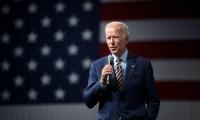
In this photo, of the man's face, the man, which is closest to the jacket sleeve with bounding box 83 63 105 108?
the man

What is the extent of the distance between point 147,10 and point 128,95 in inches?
92.9

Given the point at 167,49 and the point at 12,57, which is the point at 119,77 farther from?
the point at 12,57

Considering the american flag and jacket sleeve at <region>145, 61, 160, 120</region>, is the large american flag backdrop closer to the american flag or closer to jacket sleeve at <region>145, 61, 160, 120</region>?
the american flag

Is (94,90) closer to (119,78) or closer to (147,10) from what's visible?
(119,78)

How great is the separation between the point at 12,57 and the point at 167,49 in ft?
5.27

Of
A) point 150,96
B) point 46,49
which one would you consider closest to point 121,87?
point 150,96

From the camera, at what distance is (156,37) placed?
439 centimetres

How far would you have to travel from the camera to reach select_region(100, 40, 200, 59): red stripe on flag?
4.31m

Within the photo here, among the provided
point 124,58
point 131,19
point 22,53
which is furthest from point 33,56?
point 124,58

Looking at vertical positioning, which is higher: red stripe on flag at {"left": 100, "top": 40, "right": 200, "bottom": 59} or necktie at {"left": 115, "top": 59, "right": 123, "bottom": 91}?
necktie at {"left": 115, "top": 59, "right": 123, "bottom": 91}

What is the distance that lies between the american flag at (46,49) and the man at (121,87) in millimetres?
2277

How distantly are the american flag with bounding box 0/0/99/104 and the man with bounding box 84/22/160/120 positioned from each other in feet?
7.47

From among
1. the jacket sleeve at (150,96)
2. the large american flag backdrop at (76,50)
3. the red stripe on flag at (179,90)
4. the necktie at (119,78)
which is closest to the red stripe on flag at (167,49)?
the large american flag backdrop at (76,50)

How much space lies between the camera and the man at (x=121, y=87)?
2.19 m
